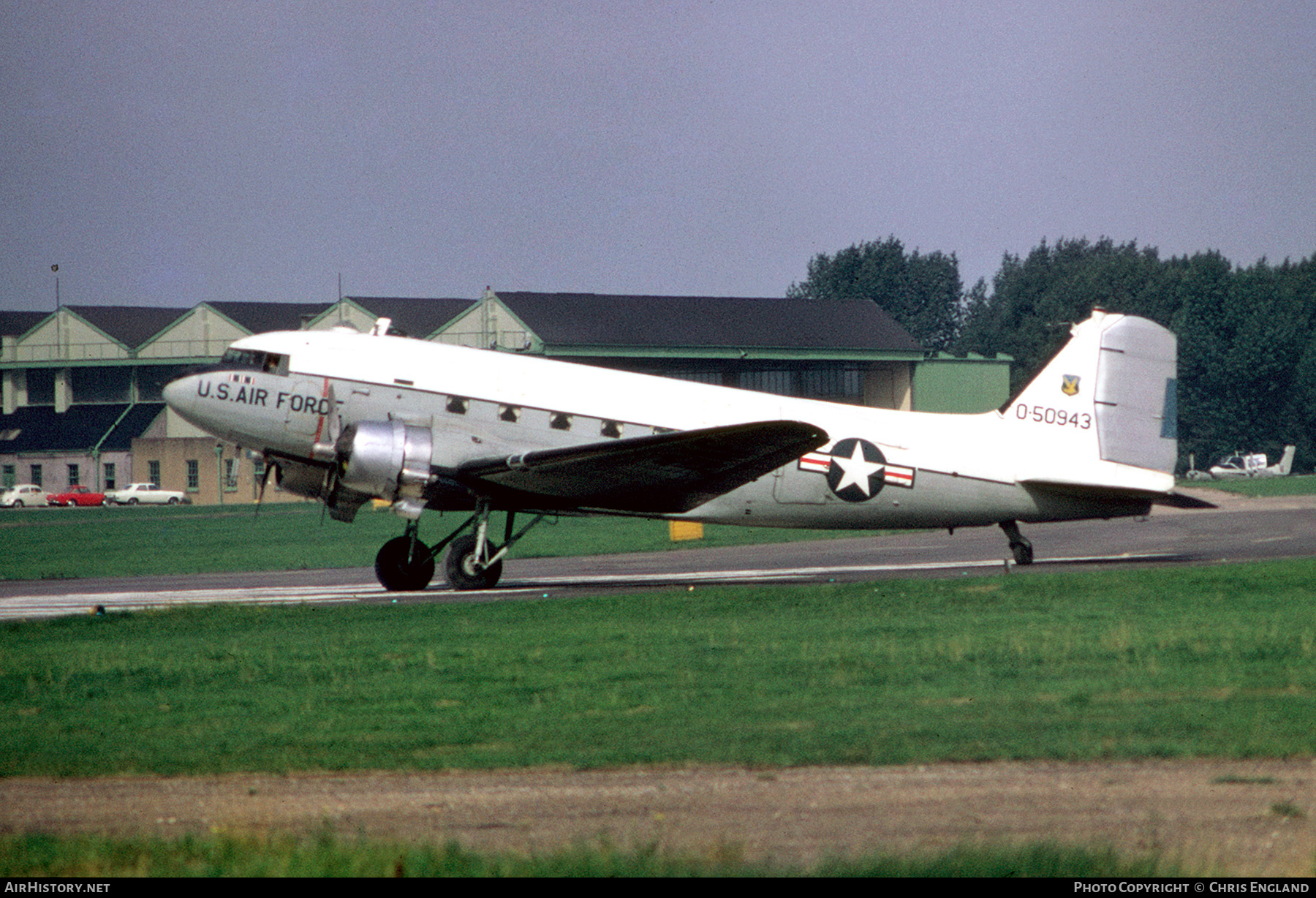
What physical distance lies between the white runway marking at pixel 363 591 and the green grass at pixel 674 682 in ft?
6.98

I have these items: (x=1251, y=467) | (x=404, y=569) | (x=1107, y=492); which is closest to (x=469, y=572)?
(x=404, y=569)

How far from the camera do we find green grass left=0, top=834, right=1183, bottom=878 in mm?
6555

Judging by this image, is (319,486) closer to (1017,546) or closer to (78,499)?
(1017,546)

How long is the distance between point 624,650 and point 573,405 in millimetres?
8423

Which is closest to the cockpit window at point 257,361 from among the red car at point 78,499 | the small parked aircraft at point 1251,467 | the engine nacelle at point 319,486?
the engine nacelle at point 319,486

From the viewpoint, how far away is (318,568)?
3111 cm

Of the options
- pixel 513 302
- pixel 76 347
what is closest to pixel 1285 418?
pixel 513 302

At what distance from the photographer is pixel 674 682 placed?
12.9m

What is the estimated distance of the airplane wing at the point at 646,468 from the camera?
20781mm

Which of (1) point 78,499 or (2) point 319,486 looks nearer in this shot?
(2) point 319,486

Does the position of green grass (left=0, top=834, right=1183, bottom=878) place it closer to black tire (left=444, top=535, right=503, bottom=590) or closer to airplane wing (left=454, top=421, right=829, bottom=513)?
airplane wing (left=454, top=421, right=829, bottom=513)

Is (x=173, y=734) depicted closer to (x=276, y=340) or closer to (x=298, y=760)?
(x=298, y=760)

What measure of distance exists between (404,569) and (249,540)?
71.8 feet

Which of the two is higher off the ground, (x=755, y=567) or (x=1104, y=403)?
(x=1104, y=403)
